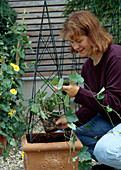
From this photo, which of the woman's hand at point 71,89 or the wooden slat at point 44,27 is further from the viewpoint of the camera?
the wooden slat at point 44,27

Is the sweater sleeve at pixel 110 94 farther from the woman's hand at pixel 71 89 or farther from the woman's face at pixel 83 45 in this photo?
the woman's face at pixel 83 45

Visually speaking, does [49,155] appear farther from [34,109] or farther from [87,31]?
[87,31]

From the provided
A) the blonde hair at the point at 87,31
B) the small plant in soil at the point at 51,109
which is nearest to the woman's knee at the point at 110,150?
the small plant in soil at the point at 51,109

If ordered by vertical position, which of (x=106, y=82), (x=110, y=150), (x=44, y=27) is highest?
(x=44, y=27)

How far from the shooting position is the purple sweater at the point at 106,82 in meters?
1.42

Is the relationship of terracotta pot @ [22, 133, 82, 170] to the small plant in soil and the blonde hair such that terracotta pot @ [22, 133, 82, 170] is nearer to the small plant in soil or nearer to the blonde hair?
the small plant in soil

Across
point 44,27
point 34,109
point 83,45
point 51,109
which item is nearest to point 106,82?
point 83,45

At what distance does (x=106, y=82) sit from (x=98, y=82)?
13 centimetres

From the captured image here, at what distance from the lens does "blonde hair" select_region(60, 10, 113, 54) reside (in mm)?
1560

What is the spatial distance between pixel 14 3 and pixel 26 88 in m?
1.38

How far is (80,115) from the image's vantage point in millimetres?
1812

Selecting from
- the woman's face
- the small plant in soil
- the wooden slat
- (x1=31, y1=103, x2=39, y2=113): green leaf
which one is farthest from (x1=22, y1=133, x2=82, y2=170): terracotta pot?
the wooden slat

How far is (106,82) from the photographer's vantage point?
1.58 meters

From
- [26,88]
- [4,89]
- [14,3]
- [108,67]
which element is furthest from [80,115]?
[14,3]
